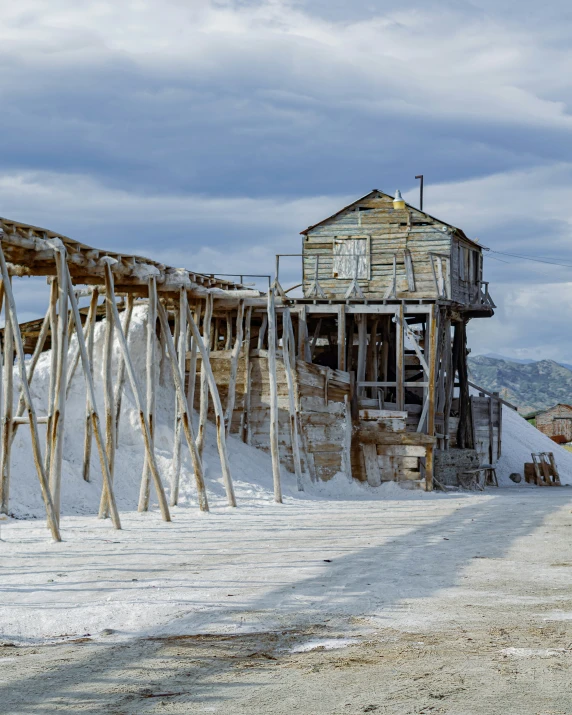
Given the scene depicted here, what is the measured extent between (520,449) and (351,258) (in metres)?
12.7

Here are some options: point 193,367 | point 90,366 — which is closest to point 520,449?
point 193,367

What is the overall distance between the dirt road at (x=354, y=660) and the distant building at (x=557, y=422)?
46.1 metres

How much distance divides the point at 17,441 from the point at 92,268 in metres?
4.26

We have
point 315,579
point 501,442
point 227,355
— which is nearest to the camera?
point 315,579

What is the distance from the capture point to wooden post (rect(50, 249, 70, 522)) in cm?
1419

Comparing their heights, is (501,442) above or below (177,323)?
below

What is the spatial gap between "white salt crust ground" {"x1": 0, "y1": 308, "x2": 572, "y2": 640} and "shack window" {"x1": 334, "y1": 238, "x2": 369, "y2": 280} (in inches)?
313

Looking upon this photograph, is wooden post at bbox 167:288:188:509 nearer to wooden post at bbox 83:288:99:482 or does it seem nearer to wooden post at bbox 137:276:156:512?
wooden post at bbox 137:276:156:512

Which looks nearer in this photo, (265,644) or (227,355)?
(265,644)

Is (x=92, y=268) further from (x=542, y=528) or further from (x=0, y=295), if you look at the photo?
(x=542, y=528)

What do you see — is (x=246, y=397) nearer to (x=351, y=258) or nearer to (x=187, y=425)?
(x=187, y=425)

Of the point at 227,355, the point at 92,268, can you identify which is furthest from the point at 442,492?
the point at 92,268

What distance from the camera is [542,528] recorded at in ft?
49.8

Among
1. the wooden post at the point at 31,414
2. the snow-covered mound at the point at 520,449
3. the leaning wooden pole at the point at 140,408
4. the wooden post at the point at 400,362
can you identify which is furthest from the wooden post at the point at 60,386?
the snow-covered mound at the point at 520,449
